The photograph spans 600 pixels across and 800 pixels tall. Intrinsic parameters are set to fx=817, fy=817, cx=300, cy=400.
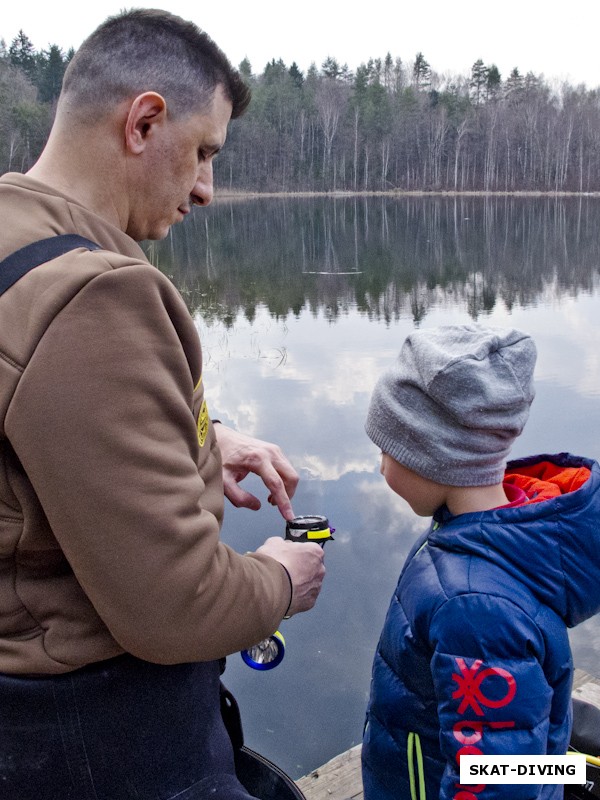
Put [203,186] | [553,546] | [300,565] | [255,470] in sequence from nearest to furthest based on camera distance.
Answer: [553,546]
[300,565]
[203,186]
[255,470]

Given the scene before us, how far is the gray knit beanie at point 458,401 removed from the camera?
1.51 meters

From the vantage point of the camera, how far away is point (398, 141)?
63750 mm

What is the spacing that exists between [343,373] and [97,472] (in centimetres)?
741

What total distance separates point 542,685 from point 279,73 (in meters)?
75.8

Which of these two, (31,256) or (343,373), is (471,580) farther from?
(343,373)

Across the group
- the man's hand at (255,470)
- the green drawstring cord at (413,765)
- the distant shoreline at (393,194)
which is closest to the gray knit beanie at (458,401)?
the man's hand at (255,470)

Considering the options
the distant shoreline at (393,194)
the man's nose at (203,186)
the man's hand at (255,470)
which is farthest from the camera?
the distant shoreline at (393,194)

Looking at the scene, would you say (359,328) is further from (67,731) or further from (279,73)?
(279,73)

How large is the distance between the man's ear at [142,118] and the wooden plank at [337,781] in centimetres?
175

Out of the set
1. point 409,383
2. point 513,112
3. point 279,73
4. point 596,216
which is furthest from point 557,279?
point 279,73

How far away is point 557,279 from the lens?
15148mm

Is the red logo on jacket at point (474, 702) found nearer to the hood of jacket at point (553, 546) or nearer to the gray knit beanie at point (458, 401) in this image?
the hood of jacket at point (553, 546)

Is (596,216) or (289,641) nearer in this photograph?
(289,641)

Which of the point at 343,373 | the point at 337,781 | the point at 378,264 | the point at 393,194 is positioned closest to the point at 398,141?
the point at 393,194
